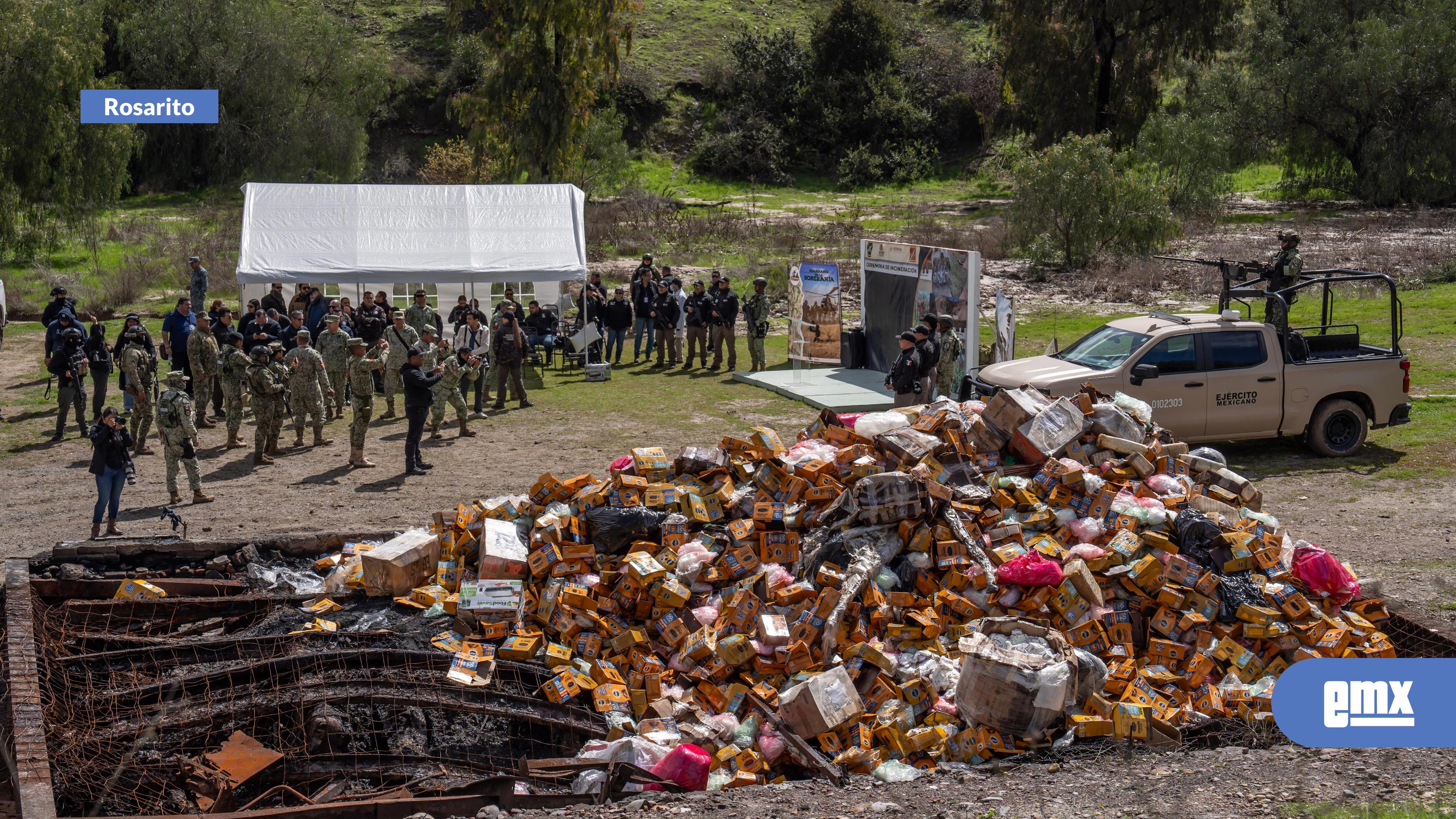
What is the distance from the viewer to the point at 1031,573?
8.52 metres

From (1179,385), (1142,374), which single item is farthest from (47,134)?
(1179,385)

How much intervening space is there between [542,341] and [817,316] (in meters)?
5.43

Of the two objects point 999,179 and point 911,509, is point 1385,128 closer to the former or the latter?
point 999,179

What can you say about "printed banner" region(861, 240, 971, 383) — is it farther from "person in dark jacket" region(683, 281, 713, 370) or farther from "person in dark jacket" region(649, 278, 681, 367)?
"person in dark jacket" region(649, 278, 681, 367)

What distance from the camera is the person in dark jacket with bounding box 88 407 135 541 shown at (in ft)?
36.8

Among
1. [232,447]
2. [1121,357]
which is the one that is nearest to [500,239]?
[232,447]

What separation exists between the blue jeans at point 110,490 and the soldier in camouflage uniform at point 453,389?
479 centimetres

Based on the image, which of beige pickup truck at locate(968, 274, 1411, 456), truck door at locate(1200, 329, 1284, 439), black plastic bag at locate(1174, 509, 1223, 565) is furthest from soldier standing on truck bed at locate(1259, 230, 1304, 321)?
black plastic bag at locate(1174, 509, 1223, 565)

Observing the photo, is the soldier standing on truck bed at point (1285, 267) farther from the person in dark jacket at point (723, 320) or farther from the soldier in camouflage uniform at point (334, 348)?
the soldier in camouflage uniform at point (334, 348)

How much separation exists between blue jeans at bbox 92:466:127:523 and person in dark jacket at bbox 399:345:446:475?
3.34m

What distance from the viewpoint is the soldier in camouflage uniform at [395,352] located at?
663 inches

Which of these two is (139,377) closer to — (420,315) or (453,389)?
(453,389)

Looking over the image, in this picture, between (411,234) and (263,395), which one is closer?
(263,395)

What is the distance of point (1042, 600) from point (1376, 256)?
23909 mm
